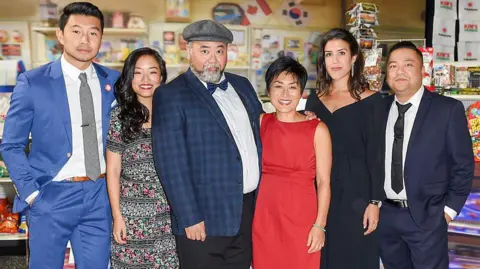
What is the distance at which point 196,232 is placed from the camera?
6.70 ft

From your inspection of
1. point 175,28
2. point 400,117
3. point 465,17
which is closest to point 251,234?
point 400,117

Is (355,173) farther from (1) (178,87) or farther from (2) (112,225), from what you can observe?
(2) (112,225)

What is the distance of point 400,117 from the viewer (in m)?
2.44

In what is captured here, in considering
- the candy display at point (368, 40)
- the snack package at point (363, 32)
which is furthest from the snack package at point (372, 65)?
the snack package at point (363, 32)

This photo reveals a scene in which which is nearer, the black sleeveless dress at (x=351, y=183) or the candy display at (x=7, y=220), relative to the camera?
the black sleeveless dress at (x=351, y=183)

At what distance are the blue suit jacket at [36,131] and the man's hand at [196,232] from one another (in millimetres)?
713

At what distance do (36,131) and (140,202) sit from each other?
0.60m

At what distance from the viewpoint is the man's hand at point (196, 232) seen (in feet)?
6.68

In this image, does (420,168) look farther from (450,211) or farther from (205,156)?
(205,156)

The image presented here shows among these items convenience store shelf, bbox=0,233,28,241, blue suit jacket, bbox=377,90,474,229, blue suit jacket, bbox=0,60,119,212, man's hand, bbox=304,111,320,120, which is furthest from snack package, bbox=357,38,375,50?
convenience store shelf, bbox=0,233,28,241

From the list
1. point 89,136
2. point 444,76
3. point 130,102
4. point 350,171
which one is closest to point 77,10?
point 130,102

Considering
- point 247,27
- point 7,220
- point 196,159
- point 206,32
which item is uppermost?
point 247,27

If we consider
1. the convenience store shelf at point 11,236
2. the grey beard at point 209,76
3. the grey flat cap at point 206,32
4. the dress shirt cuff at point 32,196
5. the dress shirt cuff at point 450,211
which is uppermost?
the grey flat cap at point 206,32

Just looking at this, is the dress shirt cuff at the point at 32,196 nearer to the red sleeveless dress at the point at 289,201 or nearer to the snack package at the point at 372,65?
the red sleeveless dress at the point at 289,201
